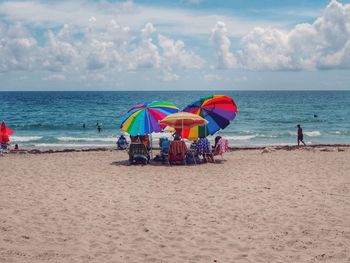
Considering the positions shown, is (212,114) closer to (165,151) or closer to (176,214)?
(165,151)

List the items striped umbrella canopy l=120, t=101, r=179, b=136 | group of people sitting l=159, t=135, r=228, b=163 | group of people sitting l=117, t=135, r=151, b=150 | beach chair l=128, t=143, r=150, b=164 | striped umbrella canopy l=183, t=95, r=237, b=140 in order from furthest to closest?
group of people sitting l=117, t=135, r=151, b=150 < striped umbrella canopy l=183, t=95, r=237, b=140 < beach chair l=128, t=143, r=150, b=164 < group of people sitting l=159, t=135, r=228, b=163 < striped umbrella canopy l=120, t=101, r=179, b=136

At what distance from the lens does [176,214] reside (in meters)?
8.59

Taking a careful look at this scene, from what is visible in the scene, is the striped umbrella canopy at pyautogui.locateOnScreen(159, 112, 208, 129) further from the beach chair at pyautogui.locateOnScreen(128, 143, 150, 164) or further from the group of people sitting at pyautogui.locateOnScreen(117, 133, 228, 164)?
the beach chair at pyautogui.locateOnScreen(128, 143, 150, 164)

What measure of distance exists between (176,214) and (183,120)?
6612mm

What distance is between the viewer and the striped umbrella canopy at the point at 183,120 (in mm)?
14203

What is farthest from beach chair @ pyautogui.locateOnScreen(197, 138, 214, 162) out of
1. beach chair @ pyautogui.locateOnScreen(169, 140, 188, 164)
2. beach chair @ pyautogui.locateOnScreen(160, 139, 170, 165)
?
beach chair @ pyautogui.locateOnScreen(160, 139, 170, 165)

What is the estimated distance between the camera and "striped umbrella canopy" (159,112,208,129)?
559 inches

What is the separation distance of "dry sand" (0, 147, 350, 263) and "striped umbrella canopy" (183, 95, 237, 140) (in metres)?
1.62

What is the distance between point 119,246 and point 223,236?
1.80m

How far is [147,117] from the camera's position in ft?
49.1

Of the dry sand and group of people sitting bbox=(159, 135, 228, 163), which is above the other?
group of people sitting bbox=(159, 135, 228, 163)

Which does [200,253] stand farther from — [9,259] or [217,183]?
→ [217,183]

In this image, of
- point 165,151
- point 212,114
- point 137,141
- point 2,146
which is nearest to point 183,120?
point 212,114

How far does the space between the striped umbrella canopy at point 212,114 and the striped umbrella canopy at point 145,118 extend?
107cm
